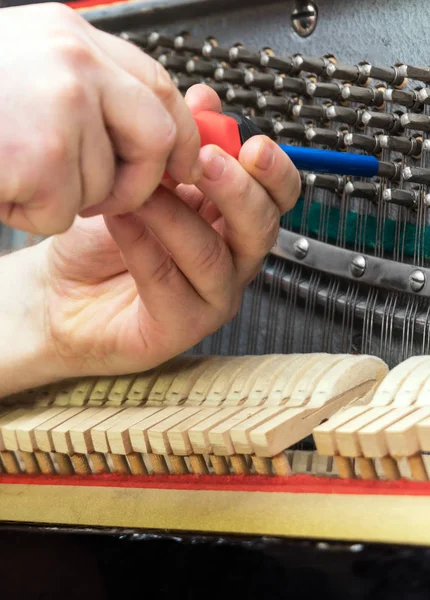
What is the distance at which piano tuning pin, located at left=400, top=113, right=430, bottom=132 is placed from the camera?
158cm

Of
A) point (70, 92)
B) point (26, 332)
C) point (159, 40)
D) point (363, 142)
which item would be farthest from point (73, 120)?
point (159, 40)

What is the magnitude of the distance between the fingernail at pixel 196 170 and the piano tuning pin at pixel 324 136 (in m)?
0.69

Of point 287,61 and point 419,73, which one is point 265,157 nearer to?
point 419,73

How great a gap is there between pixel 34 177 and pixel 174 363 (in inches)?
32.0

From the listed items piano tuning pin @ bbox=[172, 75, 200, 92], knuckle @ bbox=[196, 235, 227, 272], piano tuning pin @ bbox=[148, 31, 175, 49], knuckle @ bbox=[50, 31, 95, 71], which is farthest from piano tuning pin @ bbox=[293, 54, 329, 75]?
knuckle @ bbox=[50, 31, 95, 71]

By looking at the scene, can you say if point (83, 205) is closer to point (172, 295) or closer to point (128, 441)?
point (172, 295)

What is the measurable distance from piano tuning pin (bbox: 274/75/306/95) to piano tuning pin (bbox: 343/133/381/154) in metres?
0.23

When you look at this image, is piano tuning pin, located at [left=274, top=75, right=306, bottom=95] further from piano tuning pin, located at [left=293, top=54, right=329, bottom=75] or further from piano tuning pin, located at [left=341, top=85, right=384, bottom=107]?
piano tuning pin, located at [left=341, top=85, right=384, bottom=107]

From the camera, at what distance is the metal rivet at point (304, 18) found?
6.10ft

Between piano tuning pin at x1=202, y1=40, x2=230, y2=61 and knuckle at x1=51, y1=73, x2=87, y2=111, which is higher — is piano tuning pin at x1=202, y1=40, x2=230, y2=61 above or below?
below

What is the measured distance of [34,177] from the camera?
2.66ft

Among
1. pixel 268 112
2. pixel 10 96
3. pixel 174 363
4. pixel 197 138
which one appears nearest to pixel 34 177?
pixel 10 96

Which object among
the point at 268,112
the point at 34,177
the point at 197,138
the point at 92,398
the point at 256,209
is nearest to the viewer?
the point at 34,177

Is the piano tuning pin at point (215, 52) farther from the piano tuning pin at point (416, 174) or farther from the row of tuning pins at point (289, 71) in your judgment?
the piano tuning pin at point (416, 174)
